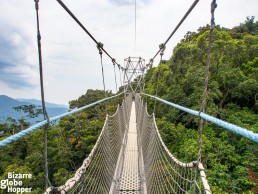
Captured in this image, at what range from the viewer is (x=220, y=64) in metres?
6.55

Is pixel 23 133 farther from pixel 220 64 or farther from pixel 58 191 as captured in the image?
pixel 220 64

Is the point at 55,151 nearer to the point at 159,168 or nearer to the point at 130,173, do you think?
the point at 130,173

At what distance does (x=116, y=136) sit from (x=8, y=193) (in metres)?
3.86

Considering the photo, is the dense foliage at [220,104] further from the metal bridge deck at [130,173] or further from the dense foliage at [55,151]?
the dense foliage at [55,151]

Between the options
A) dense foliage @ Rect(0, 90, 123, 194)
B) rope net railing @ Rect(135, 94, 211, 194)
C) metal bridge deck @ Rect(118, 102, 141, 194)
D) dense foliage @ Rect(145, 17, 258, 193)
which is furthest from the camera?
dense foliage @ Rect(0, 90, 123, 194)

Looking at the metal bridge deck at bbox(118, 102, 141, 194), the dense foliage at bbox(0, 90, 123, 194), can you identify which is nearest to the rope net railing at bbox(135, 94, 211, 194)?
the metal bridge deck at bbox(118, 102, 141, 194)

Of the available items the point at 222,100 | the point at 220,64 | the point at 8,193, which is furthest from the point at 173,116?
the point at 8,193

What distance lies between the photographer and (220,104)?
670 centimetres

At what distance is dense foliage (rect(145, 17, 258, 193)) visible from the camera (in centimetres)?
462

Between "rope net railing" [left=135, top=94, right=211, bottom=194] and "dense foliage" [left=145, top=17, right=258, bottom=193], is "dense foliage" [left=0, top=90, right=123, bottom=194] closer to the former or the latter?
"dense foliage" [left=145, top=17, right=258, bottom=193]

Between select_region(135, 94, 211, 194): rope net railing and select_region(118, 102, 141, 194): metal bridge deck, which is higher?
select_region(135, 94, 211, 194): rope net railing

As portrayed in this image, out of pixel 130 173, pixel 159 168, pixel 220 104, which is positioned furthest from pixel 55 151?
pixel 159 168

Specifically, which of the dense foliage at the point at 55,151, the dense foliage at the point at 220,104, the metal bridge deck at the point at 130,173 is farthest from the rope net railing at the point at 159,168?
the dense foliage at the point at 55,151

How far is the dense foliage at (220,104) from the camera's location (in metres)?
4.62
